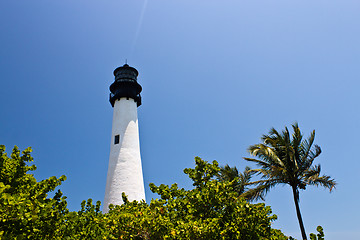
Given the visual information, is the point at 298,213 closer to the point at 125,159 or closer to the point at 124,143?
the point at 125,159

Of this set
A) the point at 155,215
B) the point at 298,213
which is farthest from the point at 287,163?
the point at 155,215

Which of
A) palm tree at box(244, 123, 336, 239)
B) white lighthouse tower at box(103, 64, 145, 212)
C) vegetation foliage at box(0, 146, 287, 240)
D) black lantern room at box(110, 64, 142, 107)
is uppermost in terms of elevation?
black lantern room at box(110, 64, 142, 107)

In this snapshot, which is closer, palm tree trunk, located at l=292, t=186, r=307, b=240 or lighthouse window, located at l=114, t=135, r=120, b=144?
palm tree trunk, located at l=292, t=186, r=307, b=240

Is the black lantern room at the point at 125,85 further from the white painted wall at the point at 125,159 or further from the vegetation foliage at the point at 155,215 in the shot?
the vegetation foliage at the point at 155,215

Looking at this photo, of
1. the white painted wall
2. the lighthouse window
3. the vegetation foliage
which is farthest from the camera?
the lighthouse window

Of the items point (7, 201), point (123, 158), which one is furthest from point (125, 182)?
point (7, 201)

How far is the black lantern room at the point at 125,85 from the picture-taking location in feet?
82.6

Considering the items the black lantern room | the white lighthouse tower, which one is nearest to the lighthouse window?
the white lighthouse tower

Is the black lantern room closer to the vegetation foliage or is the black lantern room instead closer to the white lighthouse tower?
the white lighthouse tower

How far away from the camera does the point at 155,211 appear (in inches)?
340

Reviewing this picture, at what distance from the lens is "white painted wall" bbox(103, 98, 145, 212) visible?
19.8 metres

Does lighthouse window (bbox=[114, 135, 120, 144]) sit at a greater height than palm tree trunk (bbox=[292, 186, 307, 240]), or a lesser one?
greater

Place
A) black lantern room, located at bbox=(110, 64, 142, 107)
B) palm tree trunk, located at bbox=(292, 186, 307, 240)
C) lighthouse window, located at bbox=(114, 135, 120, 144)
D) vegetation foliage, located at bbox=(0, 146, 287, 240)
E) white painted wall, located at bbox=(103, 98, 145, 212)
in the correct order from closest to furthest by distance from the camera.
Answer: vegetation foliage, located at bbox=(0, 146, 287, 240) < palm tree trunk, located at bbox=(292, 186, 307, 240) < white painted wall, located at bbox=(103, 98, 145, 212) < lighthouse window, located at bbox=(114, 135, 120, 144) < black lantern room, located at bbox=(110, 64, 142, 107)

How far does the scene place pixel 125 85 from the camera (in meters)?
25.9
